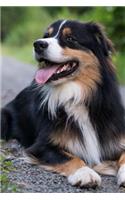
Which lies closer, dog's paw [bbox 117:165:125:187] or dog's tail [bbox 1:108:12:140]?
dog's paw [bbox 117:165:125:187]

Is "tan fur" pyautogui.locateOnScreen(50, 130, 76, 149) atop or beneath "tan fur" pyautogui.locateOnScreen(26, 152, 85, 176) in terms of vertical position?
atop

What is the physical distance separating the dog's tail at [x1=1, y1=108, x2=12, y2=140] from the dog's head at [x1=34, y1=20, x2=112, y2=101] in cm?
182

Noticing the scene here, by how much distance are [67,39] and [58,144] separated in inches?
48.1

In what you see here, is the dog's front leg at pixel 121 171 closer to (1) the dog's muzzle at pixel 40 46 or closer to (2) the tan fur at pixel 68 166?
(2) the tan fur at pixel 68 166

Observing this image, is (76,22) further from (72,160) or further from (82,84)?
(72,160)

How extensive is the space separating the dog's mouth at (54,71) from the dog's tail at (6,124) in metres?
1.82

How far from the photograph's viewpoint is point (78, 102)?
22.4 ft

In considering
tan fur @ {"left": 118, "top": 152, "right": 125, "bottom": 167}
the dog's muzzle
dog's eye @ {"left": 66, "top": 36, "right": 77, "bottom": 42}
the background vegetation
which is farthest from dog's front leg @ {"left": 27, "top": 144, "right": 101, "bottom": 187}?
the background vegetation

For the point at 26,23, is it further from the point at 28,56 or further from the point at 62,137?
the point at 62,137

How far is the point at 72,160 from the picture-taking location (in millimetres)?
6512

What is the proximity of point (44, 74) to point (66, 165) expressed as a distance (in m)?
1.06

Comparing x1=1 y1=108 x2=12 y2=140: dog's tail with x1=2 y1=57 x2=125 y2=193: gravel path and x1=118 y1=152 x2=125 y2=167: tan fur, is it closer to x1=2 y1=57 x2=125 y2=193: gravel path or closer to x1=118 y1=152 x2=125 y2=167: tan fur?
x1=2 y1=57 x2=125 y2=193: gravel path

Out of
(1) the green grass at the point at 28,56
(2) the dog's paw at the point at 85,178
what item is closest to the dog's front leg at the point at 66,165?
(2) the dog's paw at the point at 85,178

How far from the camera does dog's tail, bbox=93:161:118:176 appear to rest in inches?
265
